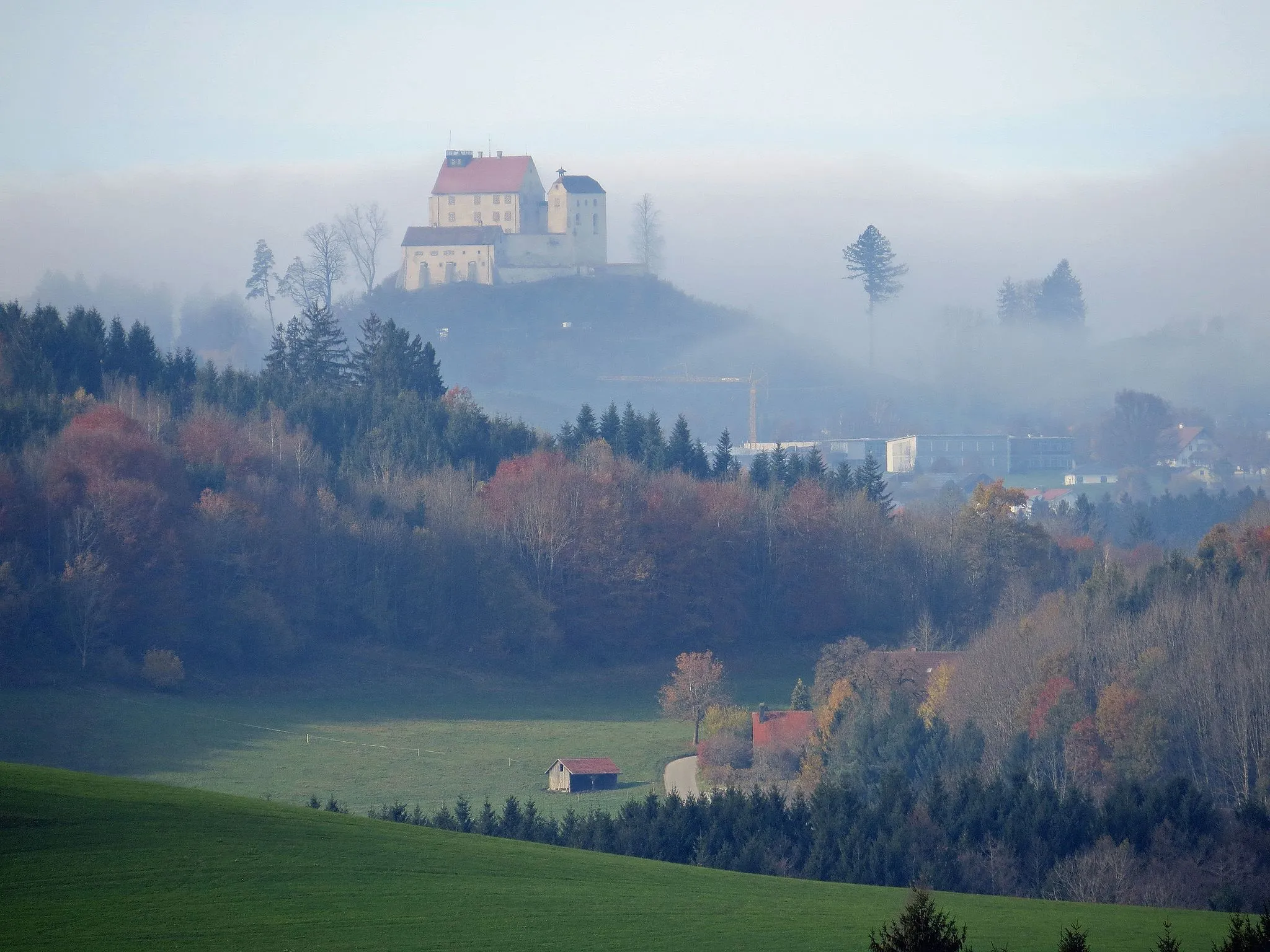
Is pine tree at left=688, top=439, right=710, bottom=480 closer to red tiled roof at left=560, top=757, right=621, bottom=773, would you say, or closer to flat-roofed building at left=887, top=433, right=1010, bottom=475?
red tiled roof at left=560, top=757, right=621, bottom=773

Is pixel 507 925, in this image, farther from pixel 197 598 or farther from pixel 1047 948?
pixel 197 598

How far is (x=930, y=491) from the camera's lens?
147 m

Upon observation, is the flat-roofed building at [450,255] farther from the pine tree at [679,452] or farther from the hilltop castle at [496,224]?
the pine tree at [679,452]

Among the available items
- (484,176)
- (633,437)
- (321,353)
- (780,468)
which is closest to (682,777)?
(633,437)

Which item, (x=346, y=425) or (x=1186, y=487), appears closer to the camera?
(x=346, y=425)

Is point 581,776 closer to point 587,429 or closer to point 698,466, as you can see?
point 587,429

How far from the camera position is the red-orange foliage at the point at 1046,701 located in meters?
46.8

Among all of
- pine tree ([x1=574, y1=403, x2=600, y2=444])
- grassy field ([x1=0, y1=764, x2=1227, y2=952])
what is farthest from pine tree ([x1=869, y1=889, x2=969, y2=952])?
pine tree ([x1=574, y1=403, x2=600, y2=444])

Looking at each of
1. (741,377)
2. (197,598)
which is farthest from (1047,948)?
(741,377)

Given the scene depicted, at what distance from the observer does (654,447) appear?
82.0 metres

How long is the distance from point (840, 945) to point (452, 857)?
588 cm

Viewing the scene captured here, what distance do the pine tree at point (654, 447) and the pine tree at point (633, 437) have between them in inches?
8.0

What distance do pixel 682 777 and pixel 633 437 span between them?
37.4m

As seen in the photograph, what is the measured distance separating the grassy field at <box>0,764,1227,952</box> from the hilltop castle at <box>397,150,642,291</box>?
5382 inches
